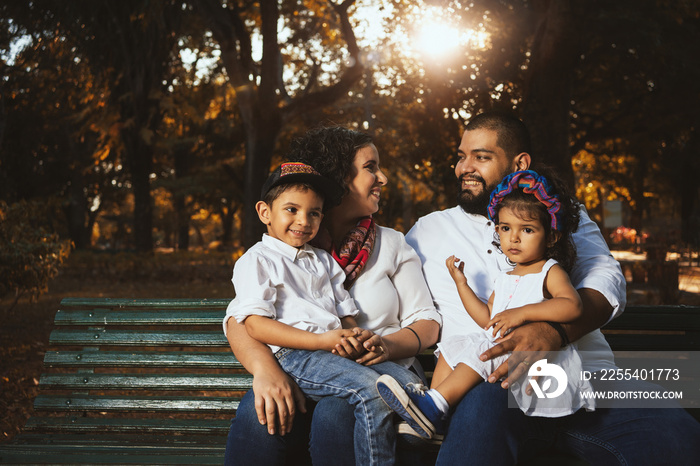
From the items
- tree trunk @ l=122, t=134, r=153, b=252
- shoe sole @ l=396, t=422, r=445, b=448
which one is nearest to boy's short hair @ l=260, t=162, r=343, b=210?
shoe sole @ l=396, t=422, r=445, b=448

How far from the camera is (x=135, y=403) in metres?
3.85

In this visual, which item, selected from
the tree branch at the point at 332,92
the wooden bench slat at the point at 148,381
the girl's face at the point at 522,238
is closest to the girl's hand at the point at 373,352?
the girl's face at the point at 522,238

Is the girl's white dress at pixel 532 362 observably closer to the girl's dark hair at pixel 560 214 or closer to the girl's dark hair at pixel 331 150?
the girl's dark hair at pixel 560 214

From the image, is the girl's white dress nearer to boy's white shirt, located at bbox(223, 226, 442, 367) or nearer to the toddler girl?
the toddler girl

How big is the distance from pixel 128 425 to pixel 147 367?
337 mm

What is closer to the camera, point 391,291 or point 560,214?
point 560,214

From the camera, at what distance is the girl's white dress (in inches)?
112

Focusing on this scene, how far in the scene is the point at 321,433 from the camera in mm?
2824

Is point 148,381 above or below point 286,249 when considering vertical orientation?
below

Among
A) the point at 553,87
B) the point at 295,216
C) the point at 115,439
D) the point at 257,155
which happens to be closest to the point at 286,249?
the point at 295,216

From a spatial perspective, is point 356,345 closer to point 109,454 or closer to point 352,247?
point 352,247

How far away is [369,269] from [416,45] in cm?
1627

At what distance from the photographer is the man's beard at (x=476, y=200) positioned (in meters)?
3.80

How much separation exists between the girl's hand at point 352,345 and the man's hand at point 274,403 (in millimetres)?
271
